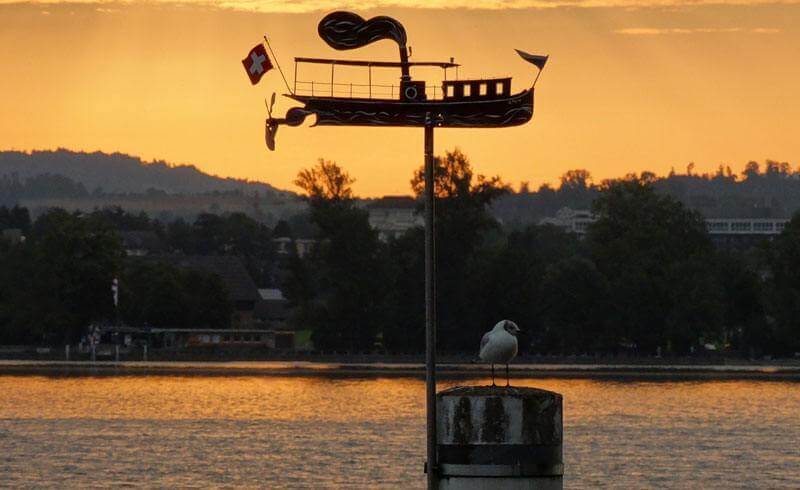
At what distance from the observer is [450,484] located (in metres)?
23.1

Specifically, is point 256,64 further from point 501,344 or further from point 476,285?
point 476,285

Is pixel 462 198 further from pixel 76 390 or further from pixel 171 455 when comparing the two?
pixel 171 455

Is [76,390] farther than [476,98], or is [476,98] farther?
[76,390]

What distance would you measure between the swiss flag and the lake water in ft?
127

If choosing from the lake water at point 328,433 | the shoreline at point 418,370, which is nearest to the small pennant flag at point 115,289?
the shoreline at point 418,370

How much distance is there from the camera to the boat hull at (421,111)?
25.1 m

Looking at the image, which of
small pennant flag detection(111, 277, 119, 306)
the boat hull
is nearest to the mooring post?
the boat hull

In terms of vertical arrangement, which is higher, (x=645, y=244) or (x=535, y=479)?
(x=645, y=244)

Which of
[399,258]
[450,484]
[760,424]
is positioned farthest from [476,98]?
[399,258]

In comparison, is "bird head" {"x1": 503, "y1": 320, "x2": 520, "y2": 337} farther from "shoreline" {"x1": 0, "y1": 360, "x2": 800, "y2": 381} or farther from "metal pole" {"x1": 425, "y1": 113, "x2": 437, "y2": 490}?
"shoreline" {"x1": 0, "y1": 360, "x2": 800, "y2": 381}

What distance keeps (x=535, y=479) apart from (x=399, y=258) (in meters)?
133

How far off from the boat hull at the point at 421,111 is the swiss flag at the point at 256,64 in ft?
12.4

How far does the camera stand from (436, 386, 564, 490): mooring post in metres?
22.5

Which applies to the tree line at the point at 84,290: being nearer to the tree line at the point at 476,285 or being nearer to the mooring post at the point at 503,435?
the tree line at the point at 476,285
